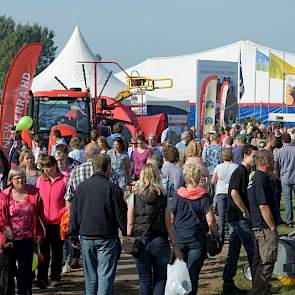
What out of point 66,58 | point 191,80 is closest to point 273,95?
point 191,80

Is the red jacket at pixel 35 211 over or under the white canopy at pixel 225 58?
under

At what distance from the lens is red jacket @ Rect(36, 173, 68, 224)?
8.80m

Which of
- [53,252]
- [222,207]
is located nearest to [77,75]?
[222,207]

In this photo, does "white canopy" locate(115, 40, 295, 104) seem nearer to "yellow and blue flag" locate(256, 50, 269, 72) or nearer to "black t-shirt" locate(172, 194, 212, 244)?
"yellow and blue flag" locate(256, 50, 269, 72)

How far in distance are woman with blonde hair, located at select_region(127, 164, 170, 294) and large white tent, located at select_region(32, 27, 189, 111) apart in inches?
1000

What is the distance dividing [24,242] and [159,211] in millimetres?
1346

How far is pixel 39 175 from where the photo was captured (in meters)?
9.20

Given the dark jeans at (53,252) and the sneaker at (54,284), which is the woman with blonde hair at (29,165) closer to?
the dark jeans at (53,252)

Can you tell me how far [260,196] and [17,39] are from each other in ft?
312

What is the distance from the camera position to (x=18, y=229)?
7199 millimetres

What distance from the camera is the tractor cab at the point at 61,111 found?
20.2 metres

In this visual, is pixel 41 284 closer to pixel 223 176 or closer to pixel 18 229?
pixel 18 229

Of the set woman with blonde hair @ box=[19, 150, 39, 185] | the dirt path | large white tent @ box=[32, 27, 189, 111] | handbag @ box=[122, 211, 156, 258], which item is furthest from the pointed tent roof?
handbag @ box=[122, 211, 156, 258]

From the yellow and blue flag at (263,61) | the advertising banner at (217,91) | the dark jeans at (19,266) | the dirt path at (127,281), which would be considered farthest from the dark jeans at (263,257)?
the yellow and blue flag at (263,61)
